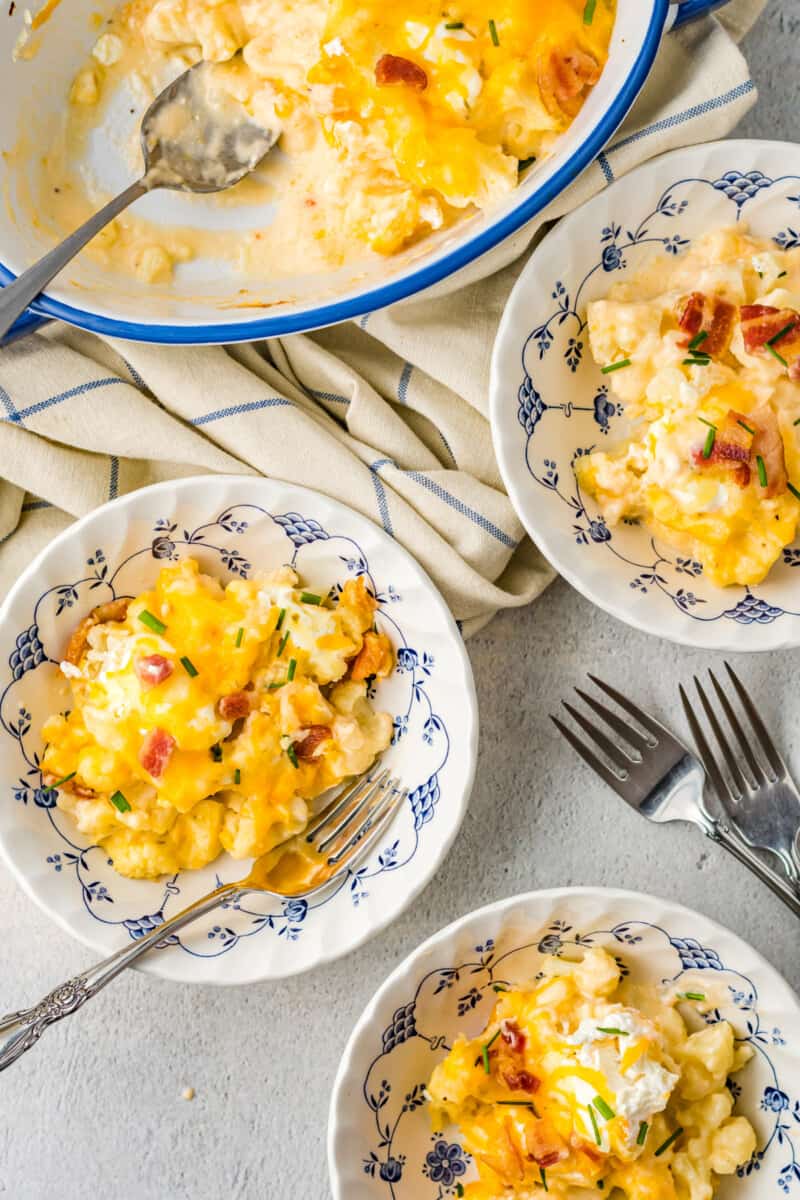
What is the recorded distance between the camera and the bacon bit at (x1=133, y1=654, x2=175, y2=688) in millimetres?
1978

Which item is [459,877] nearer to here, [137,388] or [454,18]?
[137,388]

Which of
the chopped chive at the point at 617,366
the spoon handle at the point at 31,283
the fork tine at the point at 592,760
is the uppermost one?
the spoon handle at the point at 31,283

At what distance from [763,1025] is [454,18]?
1713 mm

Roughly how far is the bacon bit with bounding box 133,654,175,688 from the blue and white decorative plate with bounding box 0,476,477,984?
20 cm

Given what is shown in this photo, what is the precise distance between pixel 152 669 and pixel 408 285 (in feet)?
2.41

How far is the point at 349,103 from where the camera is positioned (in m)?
2.02

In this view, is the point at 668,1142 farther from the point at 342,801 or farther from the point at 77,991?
the point at 77,991

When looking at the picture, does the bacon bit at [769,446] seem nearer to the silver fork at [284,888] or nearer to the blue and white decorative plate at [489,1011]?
the blue and white decorative plate at [489,1011]

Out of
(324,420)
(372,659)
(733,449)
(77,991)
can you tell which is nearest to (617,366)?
(733,449)

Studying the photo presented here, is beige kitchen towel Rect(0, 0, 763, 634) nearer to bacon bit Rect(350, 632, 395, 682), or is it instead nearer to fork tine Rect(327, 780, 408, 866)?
bacon bit Rect(350, 632, 395, 682)

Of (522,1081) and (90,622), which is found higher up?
(90,622)

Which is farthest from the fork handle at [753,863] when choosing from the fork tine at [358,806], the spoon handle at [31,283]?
the spoon handle at [31,283]

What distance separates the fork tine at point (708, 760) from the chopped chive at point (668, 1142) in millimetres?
551

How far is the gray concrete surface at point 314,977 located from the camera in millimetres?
2211
